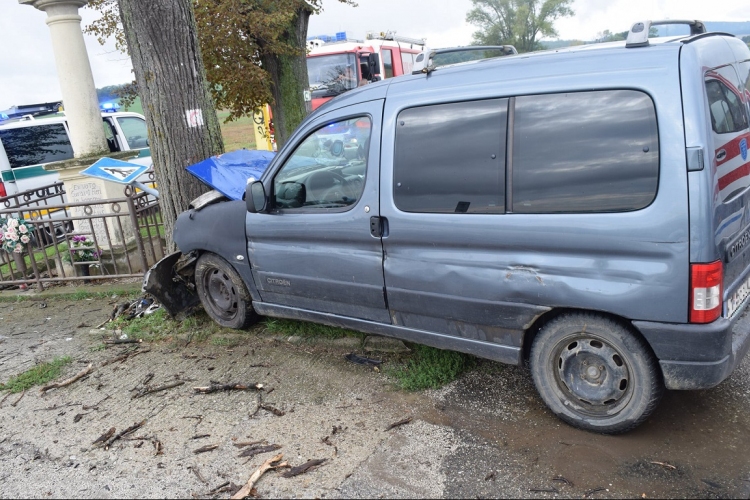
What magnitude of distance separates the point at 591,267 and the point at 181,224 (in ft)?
11.2

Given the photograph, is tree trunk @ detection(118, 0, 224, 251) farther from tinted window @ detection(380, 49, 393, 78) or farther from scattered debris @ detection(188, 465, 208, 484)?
tinted window @ detection(380, 49, 393, 78)

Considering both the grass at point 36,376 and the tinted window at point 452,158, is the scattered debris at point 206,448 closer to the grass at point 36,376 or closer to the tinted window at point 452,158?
the tinted window at point 452,158

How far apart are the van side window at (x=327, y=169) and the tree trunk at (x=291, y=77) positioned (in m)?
6.22

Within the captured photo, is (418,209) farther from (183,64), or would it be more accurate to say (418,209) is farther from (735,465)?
(183,64)

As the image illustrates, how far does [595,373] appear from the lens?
319cm

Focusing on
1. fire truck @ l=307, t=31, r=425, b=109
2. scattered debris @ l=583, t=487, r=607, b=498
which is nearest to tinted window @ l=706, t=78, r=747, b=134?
scattered debris @ l=583, t=487, r=607, b=498

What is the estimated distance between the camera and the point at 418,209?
11.6 ft

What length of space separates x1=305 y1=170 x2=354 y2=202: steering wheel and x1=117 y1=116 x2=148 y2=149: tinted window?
7.86m

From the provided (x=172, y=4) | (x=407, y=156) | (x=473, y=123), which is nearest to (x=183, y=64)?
(x=172, y=4)

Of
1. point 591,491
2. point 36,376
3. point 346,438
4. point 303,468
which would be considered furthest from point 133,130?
point 591,491

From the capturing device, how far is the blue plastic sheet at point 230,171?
4.88 m

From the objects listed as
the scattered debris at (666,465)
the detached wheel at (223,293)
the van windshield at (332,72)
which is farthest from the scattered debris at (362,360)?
the van windshield at (332,72)

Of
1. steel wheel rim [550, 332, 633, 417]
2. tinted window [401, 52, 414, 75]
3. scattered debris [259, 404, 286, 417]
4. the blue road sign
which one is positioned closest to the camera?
steel wheel rim [550, 332, 633, 417]

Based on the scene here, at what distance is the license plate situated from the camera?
2.98 metres
